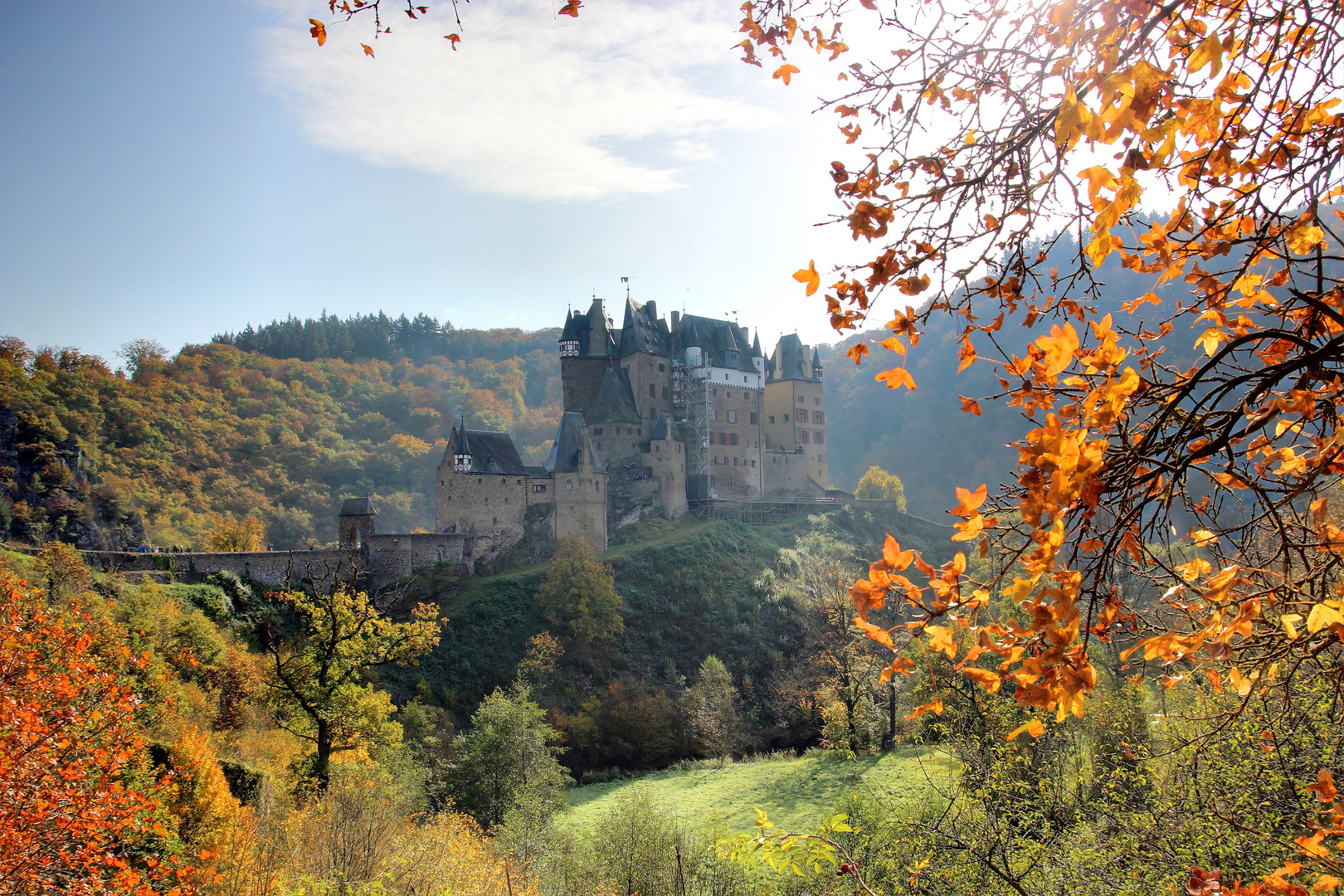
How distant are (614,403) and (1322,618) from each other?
4250 cm

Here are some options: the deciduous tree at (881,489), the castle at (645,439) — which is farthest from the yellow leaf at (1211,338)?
the deciduous tree at (881,489)

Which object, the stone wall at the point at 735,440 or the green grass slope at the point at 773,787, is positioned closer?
the green grass slope at the point at 773,787

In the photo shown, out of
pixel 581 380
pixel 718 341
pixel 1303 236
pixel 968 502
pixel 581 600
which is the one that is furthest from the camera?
pixel 718 341

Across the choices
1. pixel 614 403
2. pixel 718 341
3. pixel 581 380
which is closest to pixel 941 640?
pixel 614 403

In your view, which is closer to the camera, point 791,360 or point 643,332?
point 643,332

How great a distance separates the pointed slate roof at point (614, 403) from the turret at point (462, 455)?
902cm

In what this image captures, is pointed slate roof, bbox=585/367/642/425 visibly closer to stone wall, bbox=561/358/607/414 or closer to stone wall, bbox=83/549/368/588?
stone wall, bbox=561/358/607/414

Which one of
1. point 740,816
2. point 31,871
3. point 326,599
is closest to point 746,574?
point 740,816

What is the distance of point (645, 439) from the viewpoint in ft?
145

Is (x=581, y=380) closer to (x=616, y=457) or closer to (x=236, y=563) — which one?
(x=616, y=457)

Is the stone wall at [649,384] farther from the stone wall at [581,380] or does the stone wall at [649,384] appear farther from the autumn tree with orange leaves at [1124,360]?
the autumn tree with orange leaves at [1124,360]

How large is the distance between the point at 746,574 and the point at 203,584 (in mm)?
24846

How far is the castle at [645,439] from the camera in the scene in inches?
1465

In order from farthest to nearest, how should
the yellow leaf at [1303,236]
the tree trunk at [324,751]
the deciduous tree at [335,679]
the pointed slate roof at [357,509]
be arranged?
1. the pointed slate roof at [357,509]
2. the deciduous tree at [335,679]
3. the tree trunk at [324,751]
4. the yellow leaf at [1303,236]
